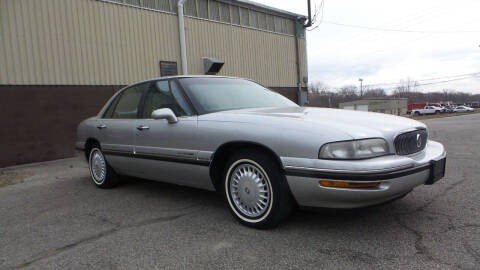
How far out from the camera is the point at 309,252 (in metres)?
2.46

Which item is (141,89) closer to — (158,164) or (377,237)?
(158,164)

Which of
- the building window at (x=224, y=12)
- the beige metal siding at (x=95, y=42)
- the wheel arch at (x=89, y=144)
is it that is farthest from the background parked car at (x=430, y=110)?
the wheel arch at (x=89, y=144)

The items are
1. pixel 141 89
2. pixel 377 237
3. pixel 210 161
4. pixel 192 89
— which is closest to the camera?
pixel 377 237

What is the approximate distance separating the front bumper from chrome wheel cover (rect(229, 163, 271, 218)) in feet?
1.02

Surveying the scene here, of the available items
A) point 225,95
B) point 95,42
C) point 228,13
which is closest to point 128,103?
point 225,95

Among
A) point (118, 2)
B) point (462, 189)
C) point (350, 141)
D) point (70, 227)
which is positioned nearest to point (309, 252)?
point (350, 141)

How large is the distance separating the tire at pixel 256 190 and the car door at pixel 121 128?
5.12ft

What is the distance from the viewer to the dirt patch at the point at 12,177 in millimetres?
5856

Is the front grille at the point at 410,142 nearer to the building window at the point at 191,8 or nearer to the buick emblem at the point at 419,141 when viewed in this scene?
the buick emblem at the point at 419,141

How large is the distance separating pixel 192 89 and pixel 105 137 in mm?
1671

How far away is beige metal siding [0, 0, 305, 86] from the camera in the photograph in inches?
309

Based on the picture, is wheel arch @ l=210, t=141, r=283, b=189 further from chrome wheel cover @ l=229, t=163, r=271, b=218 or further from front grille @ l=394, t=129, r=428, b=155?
front grille @ l=394, t=129, r=428, b=155

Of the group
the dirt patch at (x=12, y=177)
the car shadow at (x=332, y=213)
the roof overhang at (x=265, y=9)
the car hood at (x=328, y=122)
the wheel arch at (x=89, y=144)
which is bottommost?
the dirt patch at (x=12, y=177)

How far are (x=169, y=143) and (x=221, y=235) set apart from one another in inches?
45.5
